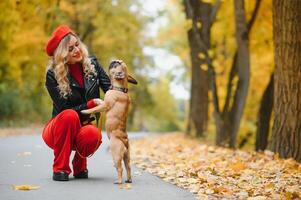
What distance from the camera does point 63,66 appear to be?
7.03 meters

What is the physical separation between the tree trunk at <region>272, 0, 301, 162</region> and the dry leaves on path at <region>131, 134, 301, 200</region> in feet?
1.45

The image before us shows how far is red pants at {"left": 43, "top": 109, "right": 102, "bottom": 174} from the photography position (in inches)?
275

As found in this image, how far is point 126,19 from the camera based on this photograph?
31125 mm

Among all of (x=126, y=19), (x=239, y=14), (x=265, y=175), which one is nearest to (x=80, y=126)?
(x=265, y=175)

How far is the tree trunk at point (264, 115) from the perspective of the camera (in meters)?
17.2

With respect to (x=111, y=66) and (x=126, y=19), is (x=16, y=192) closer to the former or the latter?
(x=111, y=66)

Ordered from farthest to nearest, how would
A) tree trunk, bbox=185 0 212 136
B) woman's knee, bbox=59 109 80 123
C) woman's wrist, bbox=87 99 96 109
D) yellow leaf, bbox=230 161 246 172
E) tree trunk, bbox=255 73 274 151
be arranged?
1. tree trunk, bbox=185 0 212 136
2. tree trunk, bbox=255 73 274 151
3. yellow leaf, bbox=230 161 246 172
4. woman's knee, bbox=59 109 80 123
5. woman's wrist, bbox=87 99 96 109

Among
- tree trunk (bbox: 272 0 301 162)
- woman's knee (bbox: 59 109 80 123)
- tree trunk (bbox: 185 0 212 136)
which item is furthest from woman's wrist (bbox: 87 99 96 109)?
tree trunk (bbox: 185 0 212 136)

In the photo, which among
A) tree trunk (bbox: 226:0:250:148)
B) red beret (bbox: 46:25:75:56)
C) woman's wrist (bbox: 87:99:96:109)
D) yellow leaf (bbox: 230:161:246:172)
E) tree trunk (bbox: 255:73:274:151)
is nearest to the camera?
woman's wrist (bbox: 87:99:96:109)

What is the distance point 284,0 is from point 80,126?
16.1 ft

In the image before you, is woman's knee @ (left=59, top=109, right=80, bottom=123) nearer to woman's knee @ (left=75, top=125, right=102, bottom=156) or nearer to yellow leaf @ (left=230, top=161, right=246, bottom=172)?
woman's knee @ (left=75, top=125, right=102, bottom=156)

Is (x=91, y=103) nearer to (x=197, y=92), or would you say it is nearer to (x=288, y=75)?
(x=288, y=75)

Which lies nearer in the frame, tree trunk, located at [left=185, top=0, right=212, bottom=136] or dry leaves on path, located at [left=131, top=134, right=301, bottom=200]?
dry leaves on path, located at [left=131, top=134, right=301, bottom=200]

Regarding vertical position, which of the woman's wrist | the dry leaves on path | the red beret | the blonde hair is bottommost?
the dry leaves on path
